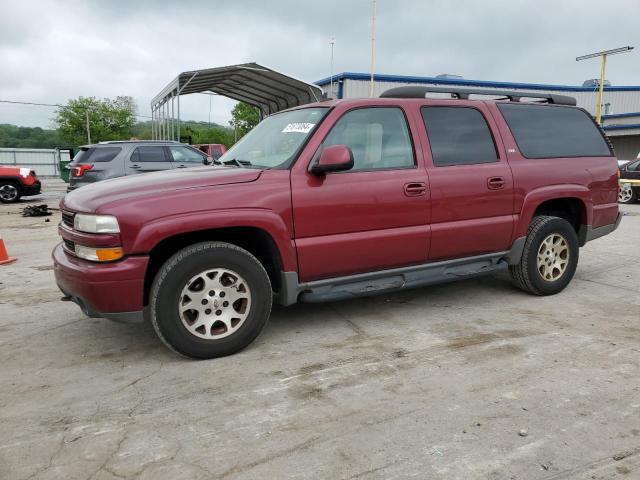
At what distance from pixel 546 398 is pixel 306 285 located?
1710 mm

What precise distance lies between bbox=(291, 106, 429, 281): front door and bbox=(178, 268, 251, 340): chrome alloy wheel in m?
0.49

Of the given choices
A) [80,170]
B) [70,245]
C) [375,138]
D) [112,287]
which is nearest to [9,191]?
[80,170]

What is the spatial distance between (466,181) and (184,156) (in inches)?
357

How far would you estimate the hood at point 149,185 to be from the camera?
10.5 ft

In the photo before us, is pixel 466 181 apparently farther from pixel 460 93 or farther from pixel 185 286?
pixel 185 286

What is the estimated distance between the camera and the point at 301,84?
55.6 feet

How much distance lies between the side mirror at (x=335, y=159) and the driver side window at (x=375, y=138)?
296 millimetres

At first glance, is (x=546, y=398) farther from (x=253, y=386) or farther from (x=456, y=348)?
(x=253, y=386)

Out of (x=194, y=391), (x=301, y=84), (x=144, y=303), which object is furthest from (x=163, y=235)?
(x=301, y=84)

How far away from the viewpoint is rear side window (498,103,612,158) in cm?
464

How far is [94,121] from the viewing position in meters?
68.5

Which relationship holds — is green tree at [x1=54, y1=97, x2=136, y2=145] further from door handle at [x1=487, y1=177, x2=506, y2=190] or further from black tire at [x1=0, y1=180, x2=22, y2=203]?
door handle at [x1=487, y1=177, x2=506, y2=190]

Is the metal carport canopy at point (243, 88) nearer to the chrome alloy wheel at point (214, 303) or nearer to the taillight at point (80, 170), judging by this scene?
the taillight at point (80, 170)

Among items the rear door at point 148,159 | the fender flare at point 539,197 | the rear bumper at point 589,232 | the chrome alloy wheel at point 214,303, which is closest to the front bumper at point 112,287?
the chrome alloy wheel at point 214,303
